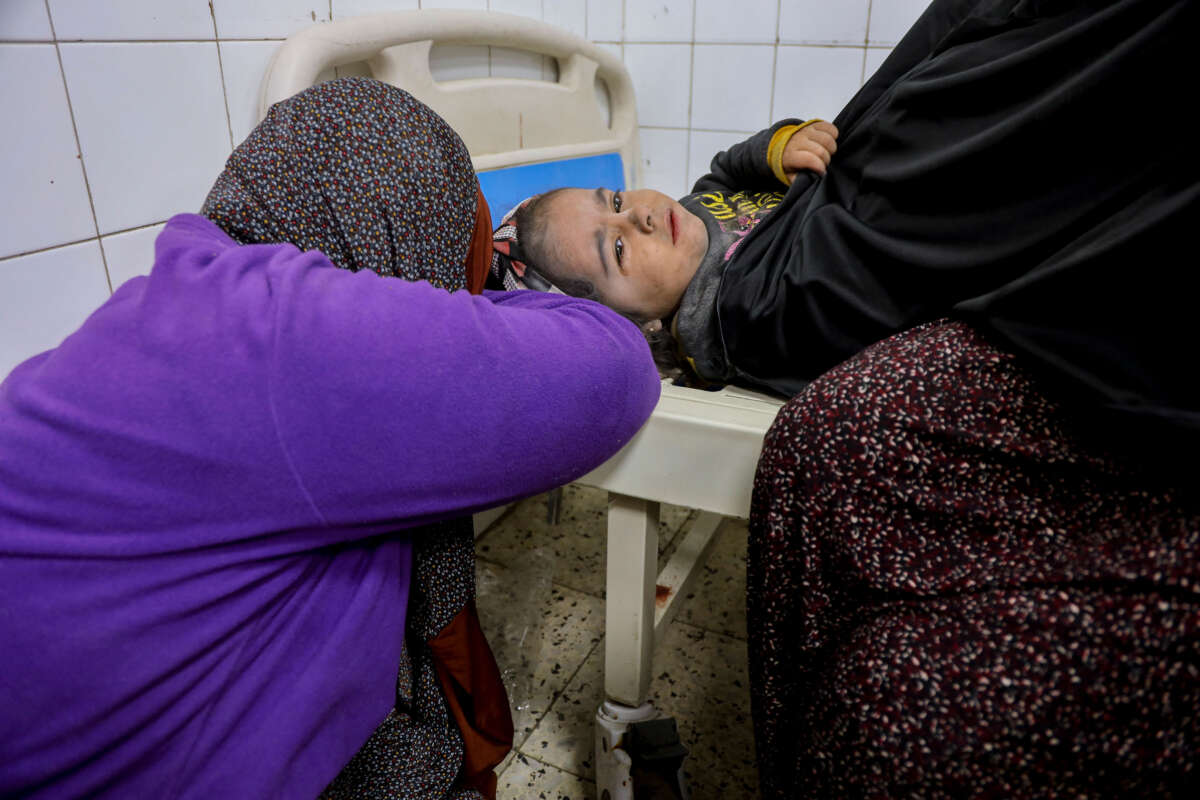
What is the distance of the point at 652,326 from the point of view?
40.5 inches

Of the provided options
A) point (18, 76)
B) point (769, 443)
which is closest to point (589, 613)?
point (769, 443)

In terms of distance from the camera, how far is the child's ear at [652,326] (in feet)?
3.36

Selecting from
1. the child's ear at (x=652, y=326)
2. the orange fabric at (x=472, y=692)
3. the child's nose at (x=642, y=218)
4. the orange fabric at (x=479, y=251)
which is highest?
the orange fabric at (x=479, y=251)

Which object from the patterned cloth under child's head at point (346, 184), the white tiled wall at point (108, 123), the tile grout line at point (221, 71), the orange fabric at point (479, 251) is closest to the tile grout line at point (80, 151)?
the white tiled wall at point (108, 123)

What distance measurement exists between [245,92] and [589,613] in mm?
1035

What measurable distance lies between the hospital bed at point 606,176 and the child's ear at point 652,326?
173mm

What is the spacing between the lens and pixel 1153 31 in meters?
0.50

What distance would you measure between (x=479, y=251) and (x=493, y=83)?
82cm

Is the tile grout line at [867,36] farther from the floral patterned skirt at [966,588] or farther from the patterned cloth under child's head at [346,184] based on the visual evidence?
the patterned cloth under child's head at [346,184]

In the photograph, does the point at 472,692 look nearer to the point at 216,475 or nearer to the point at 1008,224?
the point at 216,475

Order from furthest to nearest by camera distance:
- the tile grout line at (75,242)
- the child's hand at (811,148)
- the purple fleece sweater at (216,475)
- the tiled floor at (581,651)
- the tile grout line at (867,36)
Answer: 1. the tile grout line at (867,36)
2. the tiled floor at (581,651)
3. the child's hand at (811,148)
4. the tile grout line at (75,242)
5. the purple fleece sweater at (216,475)

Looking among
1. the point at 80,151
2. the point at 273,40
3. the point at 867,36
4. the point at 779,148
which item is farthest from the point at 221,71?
the point at 867,36

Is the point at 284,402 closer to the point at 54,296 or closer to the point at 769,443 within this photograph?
the point at 769,443

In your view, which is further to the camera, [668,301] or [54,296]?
[668,301]
